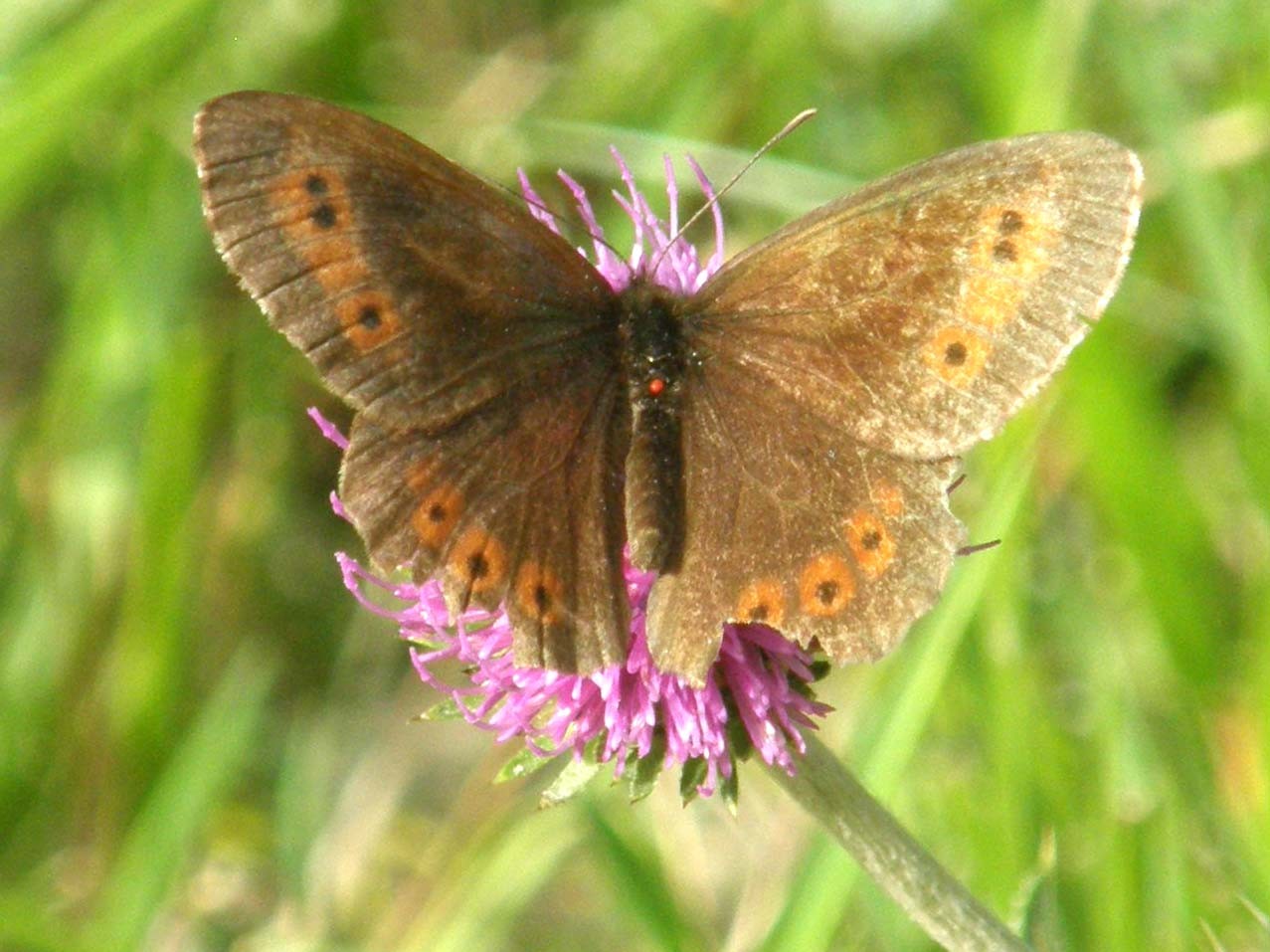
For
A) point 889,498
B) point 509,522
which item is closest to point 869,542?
point 889,498

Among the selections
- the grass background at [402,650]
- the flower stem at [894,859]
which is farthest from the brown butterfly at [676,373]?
the grass background at [402,650]

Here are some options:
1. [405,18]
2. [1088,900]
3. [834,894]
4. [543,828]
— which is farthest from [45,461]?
[1088,900]

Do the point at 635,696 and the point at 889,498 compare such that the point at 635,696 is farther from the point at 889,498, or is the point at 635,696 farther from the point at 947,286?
the point at 947,286

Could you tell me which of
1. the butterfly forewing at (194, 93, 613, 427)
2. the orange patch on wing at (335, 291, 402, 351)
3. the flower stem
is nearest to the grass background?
the flower stem

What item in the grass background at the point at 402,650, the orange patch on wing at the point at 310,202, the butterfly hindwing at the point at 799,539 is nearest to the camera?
the butterfly hindwing at the point at 799,539

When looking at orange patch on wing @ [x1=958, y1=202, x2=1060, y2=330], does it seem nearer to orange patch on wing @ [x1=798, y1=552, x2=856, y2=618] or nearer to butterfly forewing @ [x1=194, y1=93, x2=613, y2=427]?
orange patch on wing @ [x1=798, y1=552, x2=856, y2=618]

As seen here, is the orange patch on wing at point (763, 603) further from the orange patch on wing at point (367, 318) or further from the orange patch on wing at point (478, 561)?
the orange patch on wing at point (367, 318)

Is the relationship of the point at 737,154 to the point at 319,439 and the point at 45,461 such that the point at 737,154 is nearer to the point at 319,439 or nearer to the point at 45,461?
the point at 319,439
